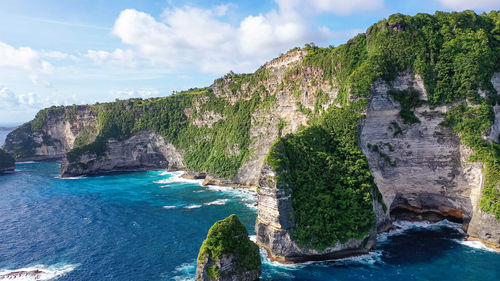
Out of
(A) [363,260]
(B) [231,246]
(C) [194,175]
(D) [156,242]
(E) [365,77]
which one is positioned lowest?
(A) [363,260]

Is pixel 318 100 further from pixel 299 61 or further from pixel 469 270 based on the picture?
pixel 469 270

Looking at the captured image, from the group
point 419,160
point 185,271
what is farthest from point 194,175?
point 419,160

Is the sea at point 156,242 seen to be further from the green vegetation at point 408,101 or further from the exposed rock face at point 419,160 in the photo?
the green vegetation at point 408,101

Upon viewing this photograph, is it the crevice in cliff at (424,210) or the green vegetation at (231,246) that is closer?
the green vegetation at (231,246)

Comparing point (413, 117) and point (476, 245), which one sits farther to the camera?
point (413, 117)

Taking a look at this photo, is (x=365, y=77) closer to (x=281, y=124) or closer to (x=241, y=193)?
(x=281, y=124)

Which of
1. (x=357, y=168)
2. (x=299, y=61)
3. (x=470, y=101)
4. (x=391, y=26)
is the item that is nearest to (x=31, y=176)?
(x=299, y=61)

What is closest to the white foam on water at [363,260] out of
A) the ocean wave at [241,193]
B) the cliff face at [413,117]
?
the cliff face at [413,117]
